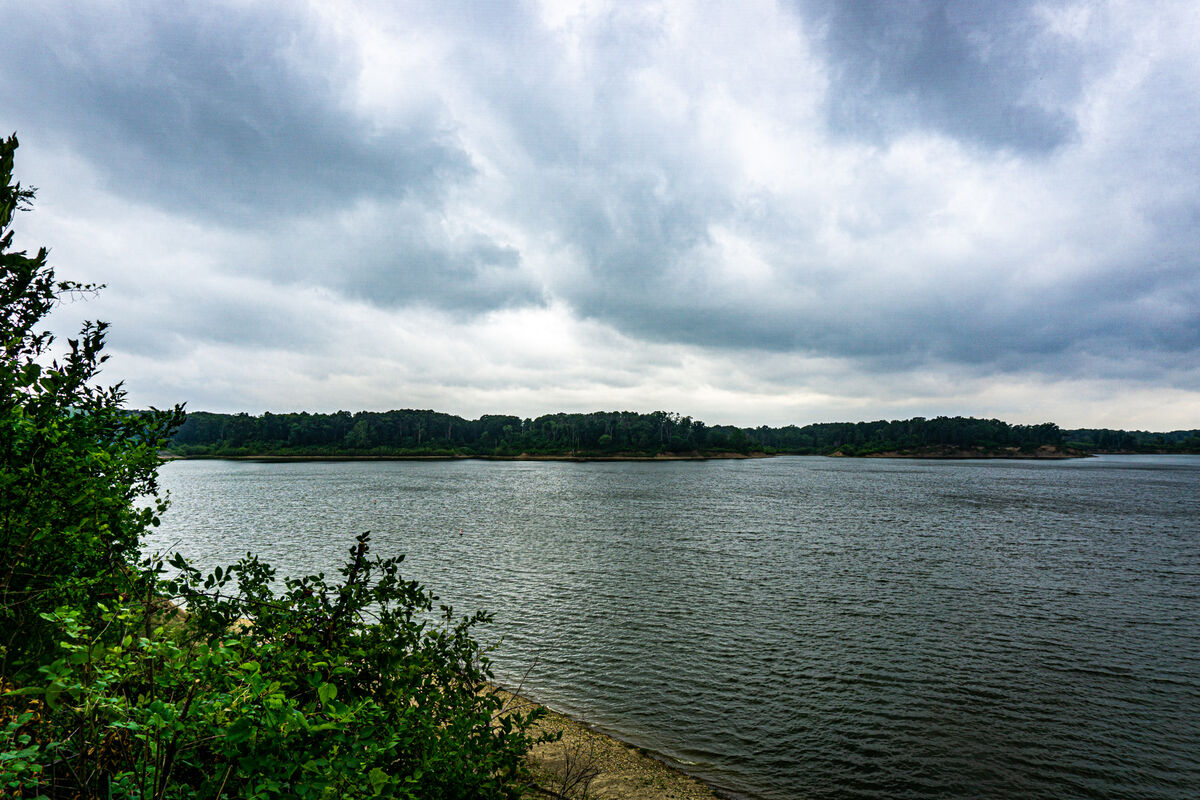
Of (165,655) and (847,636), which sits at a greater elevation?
(165,655)

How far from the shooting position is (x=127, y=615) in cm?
379

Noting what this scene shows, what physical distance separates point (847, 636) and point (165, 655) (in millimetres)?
22315

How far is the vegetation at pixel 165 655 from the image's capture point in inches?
137

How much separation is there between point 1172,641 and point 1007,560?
1448 cm

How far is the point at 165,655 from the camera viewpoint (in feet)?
13.8

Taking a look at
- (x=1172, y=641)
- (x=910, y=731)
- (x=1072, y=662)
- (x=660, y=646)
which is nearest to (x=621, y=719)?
(x=660, y=646)

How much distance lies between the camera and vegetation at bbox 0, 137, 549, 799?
3488 millimetres

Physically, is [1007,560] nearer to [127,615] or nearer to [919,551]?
[919,551]

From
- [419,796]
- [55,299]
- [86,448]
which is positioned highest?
[55,299]

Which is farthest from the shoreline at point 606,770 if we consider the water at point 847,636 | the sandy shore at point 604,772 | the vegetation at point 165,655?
the vegetation at point 165,655

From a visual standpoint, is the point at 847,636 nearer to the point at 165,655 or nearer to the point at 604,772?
the point at 604,772

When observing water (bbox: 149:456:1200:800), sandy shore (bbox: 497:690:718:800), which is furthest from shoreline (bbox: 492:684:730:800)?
water (bbox: 149:456:1200:800)

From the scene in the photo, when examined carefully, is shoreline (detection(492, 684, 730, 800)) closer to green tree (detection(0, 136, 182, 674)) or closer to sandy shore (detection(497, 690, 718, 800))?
sandy shore (detection(497, 690, 718, 800))

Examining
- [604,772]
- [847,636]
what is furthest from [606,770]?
[847,636]
